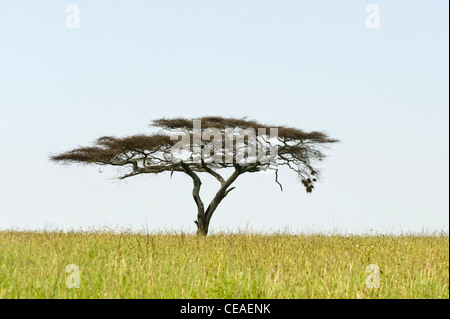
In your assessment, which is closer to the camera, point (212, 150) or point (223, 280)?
point (223, 280)

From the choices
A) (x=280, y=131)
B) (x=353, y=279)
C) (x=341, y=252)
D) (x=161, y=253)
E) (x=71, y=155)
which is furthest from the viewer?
(x=71, y=155)

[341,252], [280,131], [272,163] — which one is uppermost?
[280,131]

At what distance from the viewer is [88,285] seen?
6367mm

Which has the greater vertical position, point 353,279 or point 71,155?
point 71,155

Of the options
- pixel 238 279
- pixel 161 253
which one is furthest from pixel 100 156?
pixel 238 279

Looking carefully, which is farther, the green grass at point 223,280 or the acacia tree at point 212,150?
the acacia tree at point 212,150

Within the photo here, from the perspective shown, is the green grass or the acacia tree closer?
the green grass

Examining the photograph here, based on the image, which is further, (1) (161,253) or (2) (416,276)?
(1) (161,253)

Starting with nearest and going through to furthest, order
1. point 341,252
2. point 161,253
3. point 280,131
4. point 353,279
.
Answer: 1. point 353,279
2. point 161,253
3. point 341,252
4. point 280,131

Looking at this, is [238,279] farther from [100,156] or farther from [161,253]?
[100,156]
